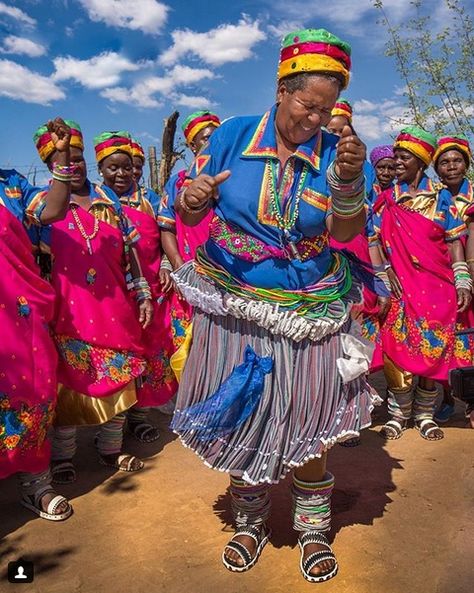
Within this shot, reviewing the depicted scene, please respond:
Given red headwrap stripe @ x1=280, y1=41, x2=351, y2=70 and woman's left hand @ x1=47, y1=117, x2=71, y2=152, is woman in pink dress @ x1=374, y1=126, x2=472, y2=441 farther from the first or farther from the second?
woman's left hand @ x1=47, y1=117, x2=71, y2=152

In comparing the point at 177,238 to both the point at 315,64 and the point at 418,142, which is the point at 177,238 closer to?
the point at 418,142

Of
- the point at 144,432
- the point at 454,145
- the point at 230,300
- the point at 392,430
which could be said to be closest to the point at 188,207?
the point at 230,300

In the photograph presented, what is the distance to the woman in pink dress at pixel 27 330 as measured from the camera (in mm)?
3088

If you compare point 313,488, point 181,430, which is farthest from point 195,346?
point 313,488

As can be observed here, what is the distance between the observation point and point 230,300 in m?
2.65

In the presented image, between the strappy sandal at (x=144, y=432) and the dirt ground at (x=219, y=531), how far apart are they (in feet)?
1.10

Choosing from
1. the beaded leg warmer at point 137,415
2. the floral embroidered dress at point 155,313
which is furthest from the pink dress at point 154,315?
the beaded leg warmer at point 137,415

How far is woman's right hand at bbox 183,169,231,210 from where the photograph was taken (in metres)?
2.34

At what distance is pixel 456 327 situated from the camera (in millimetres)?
4836

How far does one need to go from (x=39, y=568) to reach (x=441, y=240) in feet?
12.1

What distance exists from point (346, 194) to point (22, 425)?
2107 mm

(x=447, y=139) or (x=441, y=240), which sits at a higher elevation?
(x=447, y=139)

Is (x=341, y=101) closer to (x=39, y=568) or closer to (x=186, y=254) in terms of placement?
(x=186, y=254)

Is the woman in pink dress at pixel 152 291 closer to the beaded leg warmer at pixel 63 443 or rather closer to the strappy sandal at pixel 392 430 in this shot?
the beaded leg warmer at pixel 63 443
